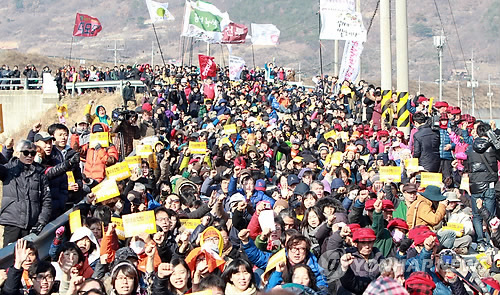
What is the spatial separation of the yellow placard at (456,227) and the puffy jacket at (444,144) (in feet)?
13.8

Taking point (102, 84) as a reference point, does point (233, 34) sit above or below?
above

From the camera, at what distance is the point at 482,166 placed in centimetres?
1283

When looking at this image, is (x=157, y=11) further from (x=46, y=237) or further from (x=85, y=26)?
(x=46, y=237)

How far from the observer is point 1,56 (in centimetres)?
9931

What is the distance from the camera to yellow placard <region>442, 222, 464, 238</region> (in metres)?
9.80

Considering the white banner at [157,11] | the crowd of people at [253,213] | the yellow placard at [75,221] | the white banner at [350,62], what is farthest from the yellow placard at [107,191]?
the white banner at [157,11]

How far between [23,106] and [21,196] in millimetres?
28428

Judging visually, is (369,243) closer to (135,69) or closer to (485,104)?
(135,69)

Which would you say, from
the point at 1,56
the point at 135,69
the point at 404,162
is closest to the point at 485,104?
the point at 1,56

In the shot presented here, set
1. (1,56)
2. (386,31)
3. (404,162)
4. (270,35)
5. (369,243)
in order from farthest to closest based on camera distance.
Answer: (1,56) < (270,35) < (386,31) < (404,162) < (369,243)

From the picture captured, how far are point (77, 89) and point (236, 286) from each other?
2823 centimetres

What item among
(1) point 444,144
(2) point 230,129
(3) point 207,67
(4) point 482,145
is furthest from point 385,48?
(4) point 482,145

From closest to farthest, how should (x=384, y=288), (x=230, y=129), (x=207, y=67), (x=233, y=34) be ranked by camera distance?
(x=384, y=288)
(x=230, y=129)
(x=207, y=67)
(x=233, y=34)

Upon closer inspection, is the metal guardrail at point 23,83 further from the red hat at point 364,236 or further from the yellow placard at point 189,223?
the red hat at point 364,236
